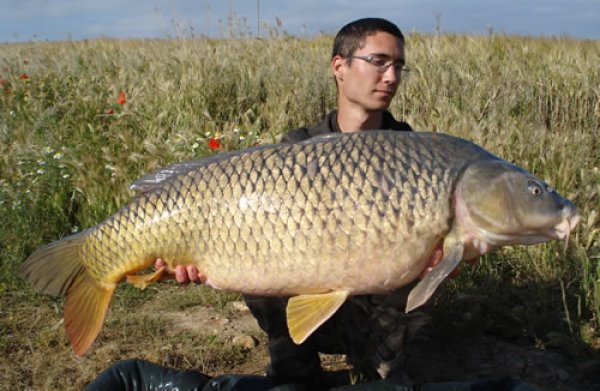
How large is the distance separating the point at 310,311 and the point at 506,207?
591 mm

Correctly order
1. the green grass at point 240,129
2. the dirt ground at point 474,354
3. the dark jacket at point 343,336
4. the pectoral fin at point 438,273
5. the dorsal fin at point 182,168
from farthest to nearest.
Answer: the green grass at point 240,129, the dirt ground at point 474,354, the dark jacket at point 343,336, the dorsal fin at point 182,168, the pectoral fin at point 438,273

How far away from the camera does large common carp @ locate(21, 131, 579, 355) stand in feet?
5.88

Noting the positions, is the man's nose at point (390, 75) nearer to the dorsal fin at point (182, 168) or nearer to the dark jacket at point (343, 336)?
the dorsal fin at point (182, 168)

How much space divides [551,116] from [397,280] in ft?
10.1

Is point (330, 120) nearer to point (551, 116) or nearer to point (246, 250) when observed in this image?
point (246, 250)

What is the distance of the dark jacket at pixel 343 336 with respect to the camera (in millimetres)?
2336

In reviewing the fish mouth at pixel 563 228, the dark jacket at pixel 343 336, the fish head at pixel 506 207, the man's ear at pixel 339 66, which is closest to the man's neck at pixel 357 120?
the man's ear at pixel 339 66

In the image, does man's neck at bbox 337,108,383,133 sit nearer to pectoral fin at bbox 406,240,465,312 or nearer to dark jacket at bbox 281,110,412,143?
dark jacket at bbox 281,110,412,143

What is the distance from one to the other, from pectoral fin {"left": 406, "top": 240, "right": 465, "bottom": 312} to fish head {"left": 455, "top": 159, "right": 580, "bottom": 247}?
62 mm

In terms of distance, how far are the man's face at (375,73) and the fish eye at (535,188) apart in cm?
81

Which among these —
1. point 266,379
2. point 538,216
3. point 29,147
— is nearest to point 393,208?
point 538,216

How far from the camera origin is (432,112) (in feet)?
13.1

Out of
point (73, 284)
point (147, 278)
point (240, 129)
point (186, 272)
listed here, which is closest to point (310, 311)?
point (186, 272)

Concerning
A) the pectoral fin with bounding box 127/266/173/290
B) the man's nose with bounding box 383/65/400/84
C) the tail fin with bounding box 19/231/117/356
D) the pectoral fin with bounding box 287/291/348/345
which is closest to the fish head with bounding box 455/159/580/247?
the pectoral fin with bounding box 287/291/348/345
